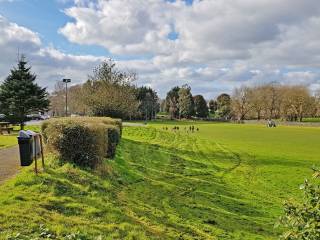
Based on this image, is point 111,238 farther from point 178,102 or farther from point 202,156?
point 178,102

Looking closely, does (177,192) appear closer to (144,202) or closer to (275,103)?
(144,202)

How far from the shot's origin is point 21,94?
39406 mm

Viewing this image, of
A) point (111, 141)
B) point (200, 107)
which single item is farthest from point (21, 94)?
point (200, 107)

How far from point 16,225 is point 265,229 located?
6.69 metres

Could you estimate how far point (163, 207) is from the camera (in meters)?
12.1

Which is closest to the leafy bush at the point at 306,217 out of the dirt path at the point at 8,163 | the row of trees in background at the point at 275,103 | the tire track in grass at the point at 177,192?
the tire track in grass at the point at 177,192

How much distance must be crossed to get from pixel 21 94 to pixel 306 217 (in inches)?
1526

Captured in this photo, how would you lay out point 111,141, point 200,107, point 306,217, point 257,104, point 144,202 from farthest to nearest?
point 200,107, point 257,104, point 111,141, point 144,202, point 306,217

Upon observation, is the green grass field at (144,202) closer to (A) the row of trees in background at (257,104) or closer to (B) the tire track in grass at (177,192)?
(B) the tire track in grass at (177,192)

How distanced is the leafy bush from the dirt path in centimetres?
973

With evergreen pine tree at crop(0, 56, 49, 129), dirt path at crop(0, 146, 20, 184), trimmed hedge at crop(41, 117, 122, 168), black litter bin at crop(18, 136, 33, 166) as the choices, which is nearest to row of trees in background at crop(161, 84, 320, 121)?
evergreen pine tree at crop(0, 56, 49, 129)

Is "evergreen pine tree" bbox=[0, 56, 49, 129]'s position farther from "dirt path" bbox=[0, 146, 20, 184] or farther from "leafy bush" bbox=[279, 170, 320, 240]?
"leafy bush" bbox=[279, 170, 320, 240]

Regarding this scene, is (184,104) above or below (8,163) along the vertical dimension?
above

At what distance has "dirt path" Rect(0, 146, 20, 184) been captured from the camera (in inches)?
507
